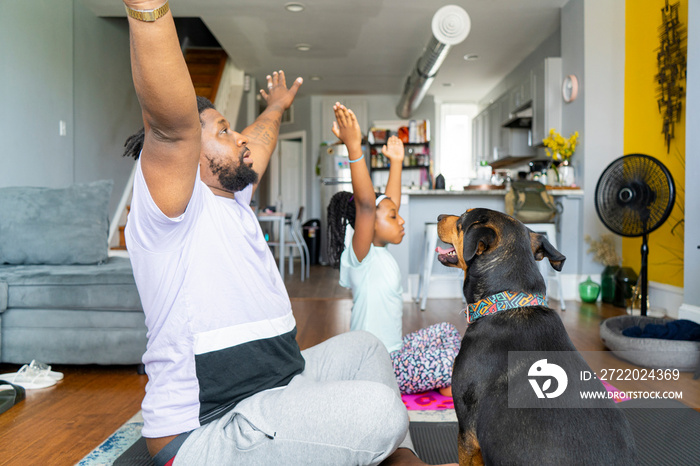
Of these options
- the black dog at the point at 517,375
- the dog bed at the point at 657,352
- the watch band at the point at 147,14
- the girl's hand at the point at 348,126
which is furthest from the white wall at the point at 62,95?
the dog bed at the point at 657,352

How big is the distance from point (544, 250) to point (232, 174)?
78 cm

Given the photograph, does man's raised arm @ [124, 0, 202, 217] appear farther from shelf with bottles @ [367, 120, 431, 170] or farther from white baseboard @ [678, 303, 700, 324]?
shelf with bottles @ [367, 120, 431, 170]

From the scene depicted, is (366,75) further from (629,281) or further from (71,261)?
(71,261)


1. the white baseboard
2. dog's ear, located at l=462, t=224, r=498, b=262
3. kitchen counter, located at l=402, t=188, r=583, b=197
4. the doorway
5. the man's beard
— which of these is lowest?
the white baseboard

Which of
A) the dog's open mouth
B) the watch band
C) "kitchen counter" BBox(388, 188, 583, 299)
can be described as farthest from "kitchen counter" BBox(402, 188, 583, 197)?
the watch band

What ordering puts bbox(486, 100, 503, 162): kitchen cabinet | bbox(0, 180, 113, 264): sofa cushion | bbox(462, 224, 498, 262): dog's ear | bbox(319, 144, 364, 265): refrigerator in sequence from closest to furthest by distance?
bbox(462, 224, 498, 262): dog's ear → bbox(0, 180, 113, 264): sofa cushion → bbox(486, 100, 503, 162): kitchen cabinet → bbox(319, 144, 364, 265): refrigerator

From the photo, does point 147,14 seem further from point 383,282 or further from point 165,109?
point 383,282

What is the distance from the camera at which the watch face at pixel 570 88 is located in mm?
4926

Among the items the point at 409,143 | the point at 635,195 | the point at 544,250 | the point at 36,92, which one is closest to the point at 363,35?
the point at 409,143

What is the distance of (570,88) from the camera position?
16.5ft

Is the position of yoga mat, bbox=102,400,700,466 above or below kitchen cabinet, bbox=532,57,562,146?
below

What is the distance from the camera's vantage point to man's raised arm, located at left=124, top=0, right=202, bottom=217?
2.41ft

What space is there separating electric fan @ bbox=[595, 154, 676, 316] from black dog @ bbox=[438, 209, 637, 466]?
2.50m

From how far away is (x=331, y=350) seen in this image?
56.8 inches
